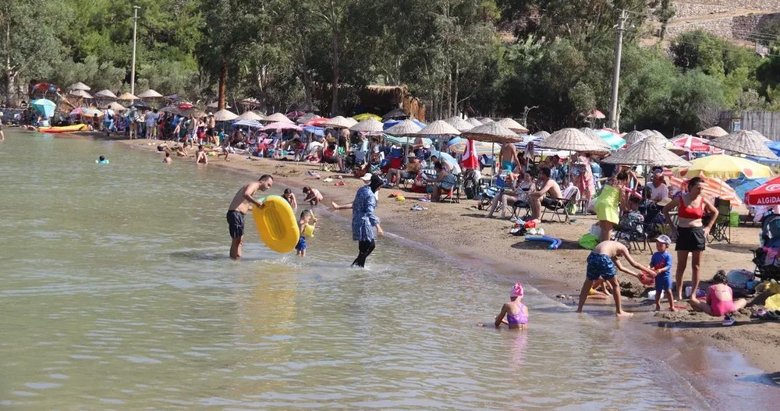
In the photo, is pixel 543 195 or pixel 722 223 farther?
pixel 543 195

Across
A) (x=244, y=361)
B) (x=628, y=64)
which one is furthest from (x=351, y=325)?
(x=628, y=64)

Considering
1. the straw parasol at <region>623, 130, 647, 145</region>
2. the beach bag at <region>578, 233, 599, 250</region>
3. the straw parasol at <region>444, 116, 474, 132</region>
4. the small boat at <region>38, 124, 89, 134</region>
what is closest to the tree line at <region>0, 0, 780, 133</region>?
the small boat at <region>38, 124, 89, 134</region>

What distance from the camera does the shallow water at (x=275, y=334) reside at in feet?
32.8

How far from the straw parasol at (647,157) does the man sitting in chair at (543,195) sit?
1312 millimetres

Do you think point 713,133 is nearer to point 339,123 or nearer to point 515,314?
point 339,123

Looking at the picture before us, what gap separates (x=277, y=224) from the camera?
55.0 ft

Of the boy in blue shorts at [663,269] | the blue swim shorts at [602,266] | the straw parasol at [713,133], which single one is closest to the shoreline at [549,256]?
the boy in blue shorts at [663,269]

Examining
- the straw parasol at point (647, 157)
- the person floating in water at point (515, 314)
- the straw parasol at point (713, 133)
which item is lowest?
the person floating in water at point (515, 314)

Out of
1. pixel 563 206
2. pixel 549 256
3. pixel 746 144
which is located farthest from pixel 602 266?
pixel 746 144

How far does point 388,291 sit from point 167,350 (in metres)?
4.51

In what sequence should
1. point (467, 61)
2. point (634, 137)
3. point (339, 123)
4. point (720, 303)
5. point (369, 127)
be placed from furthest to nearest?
point (467, 61) → point (339, 123) → point (369, 127) → point (634, 137) → point (720, 303)

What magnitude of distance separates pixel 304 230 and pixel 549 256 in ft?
13.7

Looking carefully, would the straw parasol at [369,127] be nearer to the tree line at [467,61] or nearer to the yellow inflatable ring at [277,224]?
the tree line at [467,61]

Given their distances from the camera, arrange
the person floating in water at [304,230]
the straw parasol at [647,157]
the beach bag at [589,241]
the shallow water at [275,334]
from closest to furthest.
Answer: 1. the shallow water at [275,334]
2. the person floating in water at [304,230]
3. the beach bag at [589,241]
4. the straw parasol at [647,157]
